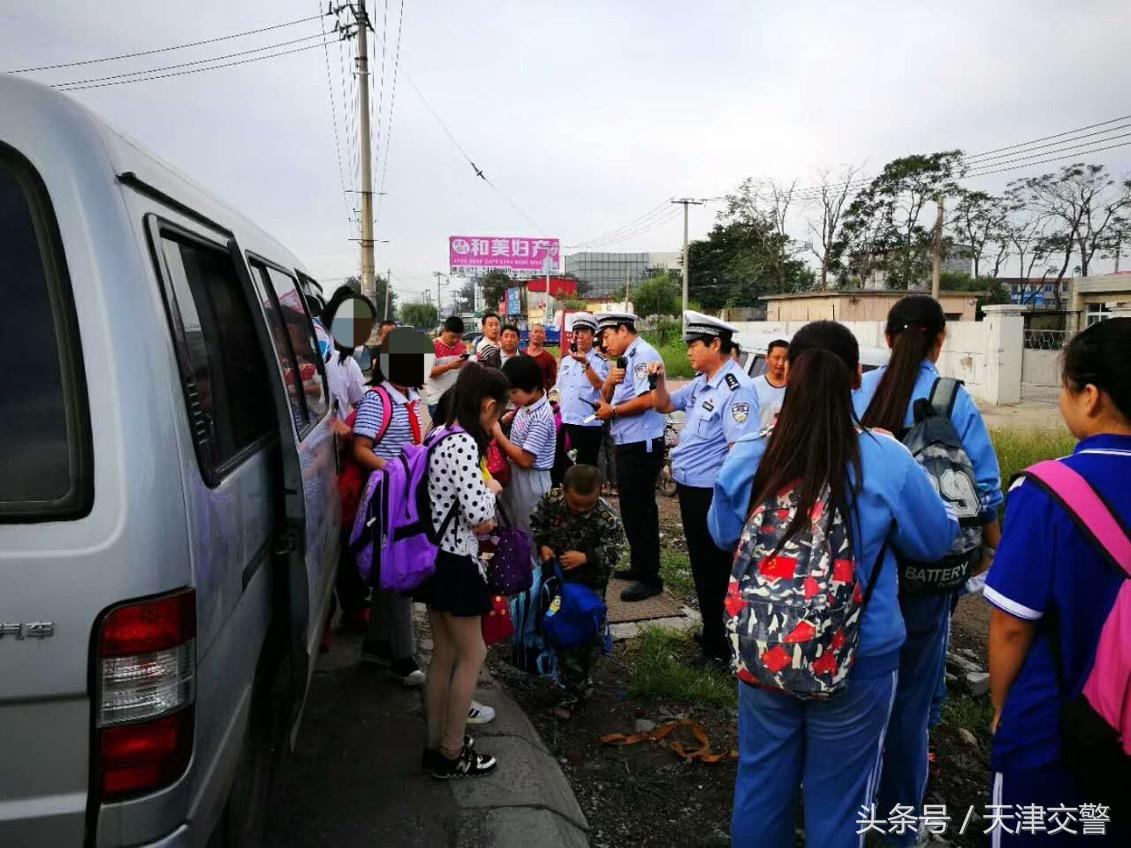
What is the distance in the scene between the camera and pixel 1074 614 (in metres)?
1.71

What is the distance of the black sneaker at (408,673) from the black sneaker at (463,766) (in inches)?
32.5

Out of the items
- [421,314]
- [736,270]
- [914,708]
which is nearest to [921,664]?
[914,708]

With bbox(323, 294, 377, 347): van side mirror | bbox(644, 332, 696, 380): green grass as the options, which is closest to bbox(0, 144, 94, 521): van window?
bbox(323, 294, 377, 347): van side mirror

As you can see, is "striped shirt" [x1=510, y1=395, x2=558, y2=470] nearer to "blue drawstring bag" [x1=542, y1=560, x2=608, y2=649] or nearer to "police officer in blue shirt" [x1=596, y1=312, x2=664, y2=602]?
"blue drawstring bag" [x1=542, y1=560, x2=608, y2=649]

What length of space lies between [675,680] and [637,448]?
5.63 feet

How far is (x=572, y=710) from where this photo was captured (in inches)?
147

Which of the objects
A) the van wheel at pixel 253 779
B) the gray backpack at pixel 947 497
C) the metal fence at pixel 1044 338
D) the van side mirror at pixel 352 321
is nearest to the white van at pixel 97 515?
the van wheel at pixel 253 779

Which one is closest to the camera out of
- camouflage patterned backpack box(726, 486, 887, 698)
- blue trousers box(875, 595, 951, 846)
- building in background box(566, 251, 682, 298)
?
camouflage patterned backpack box(726, 486, 887, 698)

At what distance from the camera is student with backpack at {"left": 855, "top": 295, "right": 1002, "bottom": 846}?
2.56 m

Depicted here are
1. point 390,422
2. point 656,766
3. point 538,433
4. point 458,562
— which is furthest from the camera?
point 538,433

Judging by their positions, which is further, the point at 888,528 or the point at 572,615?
the point at 572,615

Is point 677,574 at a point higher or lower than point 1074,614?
lower

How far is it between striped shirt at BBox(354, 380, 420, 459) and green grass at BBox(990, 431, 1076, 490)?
5.67 metres

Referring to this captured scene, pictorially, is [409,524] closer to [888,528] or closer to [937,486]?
[888,528]
